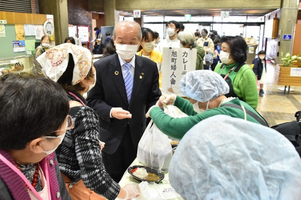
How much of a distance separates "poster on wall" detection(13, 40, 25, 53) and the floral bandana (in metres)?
6.85

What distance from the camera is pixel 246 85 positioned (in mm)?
2664

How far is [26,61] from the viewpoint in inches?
235

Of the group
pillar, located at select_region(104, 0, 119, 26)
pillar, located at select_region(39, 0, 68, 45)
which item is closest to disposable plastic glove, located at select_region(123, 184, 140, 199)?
pillar, located at select_region(39, 0, 68, 45)

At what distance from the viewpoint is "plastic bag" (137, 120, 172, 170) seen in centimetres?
201

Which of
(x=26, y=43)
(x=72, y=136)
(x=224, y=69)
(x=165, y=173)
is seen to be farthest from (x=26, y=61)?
(x=72, y=136)

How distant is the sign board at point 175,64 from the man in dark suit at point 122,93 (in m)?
1.08

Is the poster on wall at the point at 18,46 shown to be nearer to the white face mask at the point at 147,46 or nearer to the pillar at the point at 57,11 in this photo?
the pillar at the point at 57,11

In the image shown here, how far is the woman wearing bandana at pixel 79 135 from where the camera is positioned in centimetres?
116

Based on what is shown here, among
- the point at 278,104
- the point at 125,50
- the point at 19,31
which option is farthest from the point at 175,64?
the point at 19,31

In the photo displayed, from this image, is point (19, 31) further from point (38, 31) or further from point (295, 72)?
point (295, 72)

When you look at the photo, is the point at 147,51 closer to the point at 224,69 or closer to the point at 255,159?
the point at 224,69

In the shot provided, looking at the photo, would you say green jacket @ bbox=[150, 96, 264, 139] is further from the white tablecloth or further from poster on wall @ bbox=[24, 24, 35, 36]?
poster on wall @ bbox=[24, 24, 35, 36]

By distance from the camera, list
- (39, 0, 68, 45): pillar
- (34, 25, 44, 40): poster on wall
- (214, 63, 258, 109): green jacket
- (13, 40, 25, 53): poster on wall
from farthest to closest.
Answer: (39, 0, 68, 45): pillar → (34, 25, 44, 40): poster on wall → (13, 40, 25, 53): poster on wall → (214, 63, 258, 109): green jacket

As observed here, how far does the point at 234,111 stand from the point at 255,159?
749 millimetres
